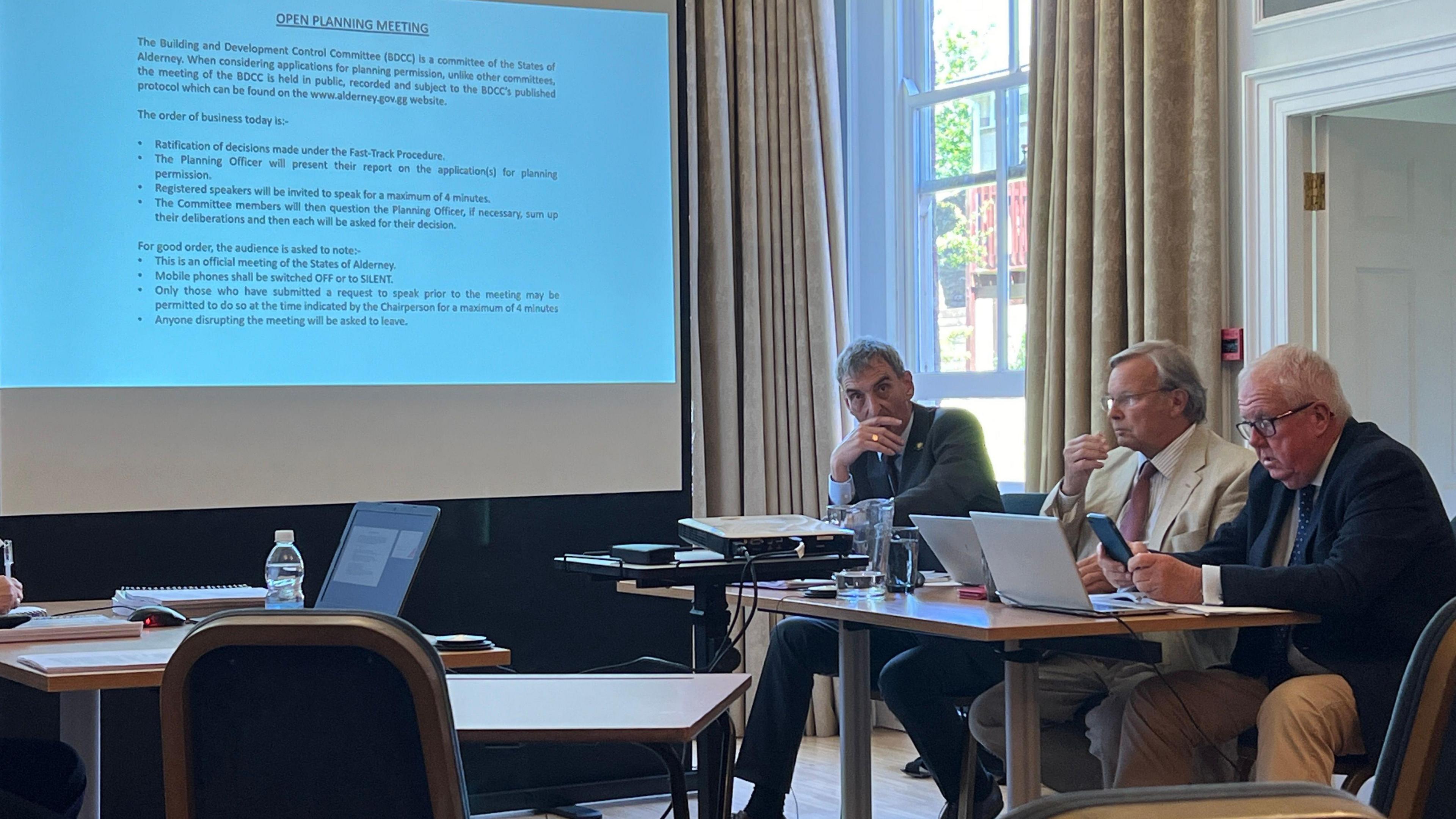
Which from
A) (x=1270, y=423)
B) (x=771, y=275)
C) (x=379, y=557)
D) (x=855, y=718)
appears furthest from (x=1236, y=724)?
(x=771, y=275)

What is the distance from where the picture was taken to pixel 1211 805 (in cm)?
70

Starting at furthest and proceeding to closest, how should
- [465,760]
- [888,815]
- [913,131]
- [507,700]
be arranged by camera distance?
[913,131] → [465,760] → [888,815] → [507,700]

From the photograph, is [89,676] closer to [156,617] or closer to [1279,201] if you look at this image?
[156,617]

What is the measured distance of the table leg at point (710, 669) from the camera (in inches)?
93.5

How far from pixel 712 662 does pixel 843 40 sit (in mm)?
3387

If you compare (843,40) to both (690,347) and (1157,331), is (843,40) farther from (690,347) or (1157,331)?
(1157,331)

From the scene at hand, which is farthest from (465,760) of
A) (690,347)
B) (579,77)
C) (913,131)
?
(913,131)

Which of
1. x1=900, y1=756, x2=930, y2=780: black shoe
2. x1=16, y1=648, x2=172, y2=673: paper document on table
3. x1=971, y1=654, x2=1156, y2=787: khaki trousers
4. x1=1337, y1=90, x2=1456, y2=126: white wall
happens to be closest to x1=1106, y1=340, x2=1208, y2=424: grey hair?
x1=971, y1=654, x2=1156, y2=787: khaki trousers

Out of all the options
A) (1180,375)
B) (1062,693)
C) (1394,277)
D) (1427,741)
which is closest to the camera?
(1427,741)

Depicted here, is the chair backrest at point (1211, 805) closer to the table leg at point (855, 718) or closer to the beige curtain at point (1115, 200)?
the table leg at point (855, 718)

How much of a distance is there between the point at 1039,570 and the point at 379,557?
1206 millimetres

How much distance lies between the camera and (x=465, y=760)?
4188 mm

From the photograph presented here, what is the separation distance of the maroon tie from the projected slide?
1699 mm

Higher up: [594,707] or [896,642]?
[594,707]
